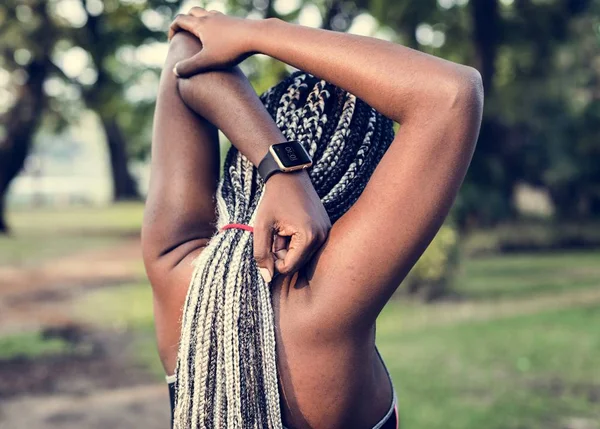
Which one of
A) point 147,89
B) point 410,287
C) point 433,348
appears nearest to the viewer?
point 433,348

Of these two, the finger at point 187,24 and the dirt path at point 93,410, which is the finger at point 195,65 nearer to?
the finger at point 187,24

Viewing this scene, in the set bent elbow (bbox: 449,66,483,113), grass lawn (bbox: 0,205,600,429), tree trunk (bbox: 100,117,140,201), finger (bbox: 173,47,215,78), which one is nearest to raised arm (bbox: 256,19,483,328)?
bent elbow (bbox: 449,66,483,113)

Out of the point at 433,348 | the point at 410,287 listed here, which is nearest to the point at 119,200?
the point at 410,287

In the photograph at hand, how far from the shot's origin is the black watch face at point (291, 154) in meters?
1.37

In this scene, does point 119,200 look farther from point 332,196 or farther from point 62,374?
point 332,196

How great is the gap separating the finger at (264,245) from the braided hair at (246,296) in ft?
0.23

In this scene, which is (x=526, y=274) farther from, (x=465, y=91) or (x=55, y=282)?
(x=465, y=91)

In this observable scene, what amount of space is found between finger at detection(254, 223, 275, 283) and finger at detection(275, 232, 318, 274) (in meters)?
0.02

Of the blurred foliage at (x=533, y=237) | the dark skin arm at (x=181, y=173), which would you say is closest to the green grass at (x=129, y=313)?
the dark skin arm at (x=181, y=173)

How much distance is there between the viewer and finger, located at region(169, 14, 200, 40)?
5.14 feet

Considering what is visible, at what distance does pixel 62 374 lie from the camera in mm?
6977

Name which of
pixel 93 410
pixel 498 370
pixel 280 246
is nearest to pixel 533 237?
pixel 498 370

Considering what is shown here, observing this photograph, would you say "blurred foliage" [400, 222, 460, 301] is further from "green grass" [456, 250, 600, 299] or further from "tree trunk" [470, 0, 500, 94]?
"tree trunk" [470, 0, 500, 94]

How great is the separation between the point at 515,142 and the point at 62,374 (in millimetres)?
13395
